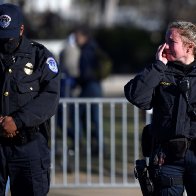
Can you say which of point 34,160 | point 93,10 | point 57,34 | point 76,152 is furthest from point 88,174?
point 93,10

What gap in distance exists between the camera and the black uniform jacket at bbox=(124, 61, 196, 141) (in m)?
5.56

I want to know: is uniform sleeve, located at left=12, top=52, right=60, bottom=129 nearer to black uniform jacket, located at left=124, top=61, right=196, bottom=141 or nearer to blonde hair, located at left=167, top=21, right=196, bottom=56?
black uniform jacket, located at left=124, top=61, right=196, bottom=141

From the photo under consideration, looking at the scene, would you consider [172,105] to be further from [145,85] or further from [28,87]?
[28,87]

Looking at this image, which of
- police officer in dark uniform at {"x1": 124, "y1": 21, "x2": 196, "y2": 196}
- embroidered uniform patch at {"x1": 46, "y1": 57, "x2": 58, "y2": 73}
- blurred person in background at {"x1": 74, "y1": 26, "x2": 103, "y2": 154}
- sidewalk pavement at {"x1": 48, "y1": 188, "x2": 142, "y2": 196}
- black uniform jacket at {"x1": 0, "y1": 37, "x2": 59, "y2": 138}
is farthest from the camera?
blurred person in background at {"x1": 74, "y1": 26, "x2": 103, "y2": 154}

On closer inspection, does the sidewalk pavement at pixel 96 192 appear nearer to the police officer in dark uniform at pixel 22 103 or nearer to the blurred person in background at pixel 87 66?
the blurred person in background at pixel 87 66

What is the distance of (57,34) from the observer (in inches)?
1485

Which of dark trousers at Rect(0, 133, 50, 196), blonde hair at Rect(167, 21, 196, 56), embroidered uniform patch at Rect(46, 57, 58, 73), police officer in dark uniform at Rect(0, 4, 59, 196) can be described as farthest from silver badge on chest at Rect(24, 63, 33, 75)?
blonde hair at Rect(167, 21, 196, 56)

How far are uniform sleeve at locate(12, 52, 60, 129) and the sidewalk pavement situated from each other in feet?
10.7

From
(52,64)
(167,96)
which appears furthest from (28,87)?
(167,96)

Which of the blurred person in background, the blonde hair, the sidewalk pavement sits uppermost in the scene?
the blonde hair

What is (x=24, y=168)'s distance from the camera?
19.2ft

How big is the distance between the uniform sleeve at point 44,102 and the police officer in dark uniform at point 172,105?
55cm

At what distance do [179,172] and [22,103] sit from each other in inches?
46.5

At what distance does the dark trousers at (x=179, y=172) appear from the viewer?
18.3 feet
